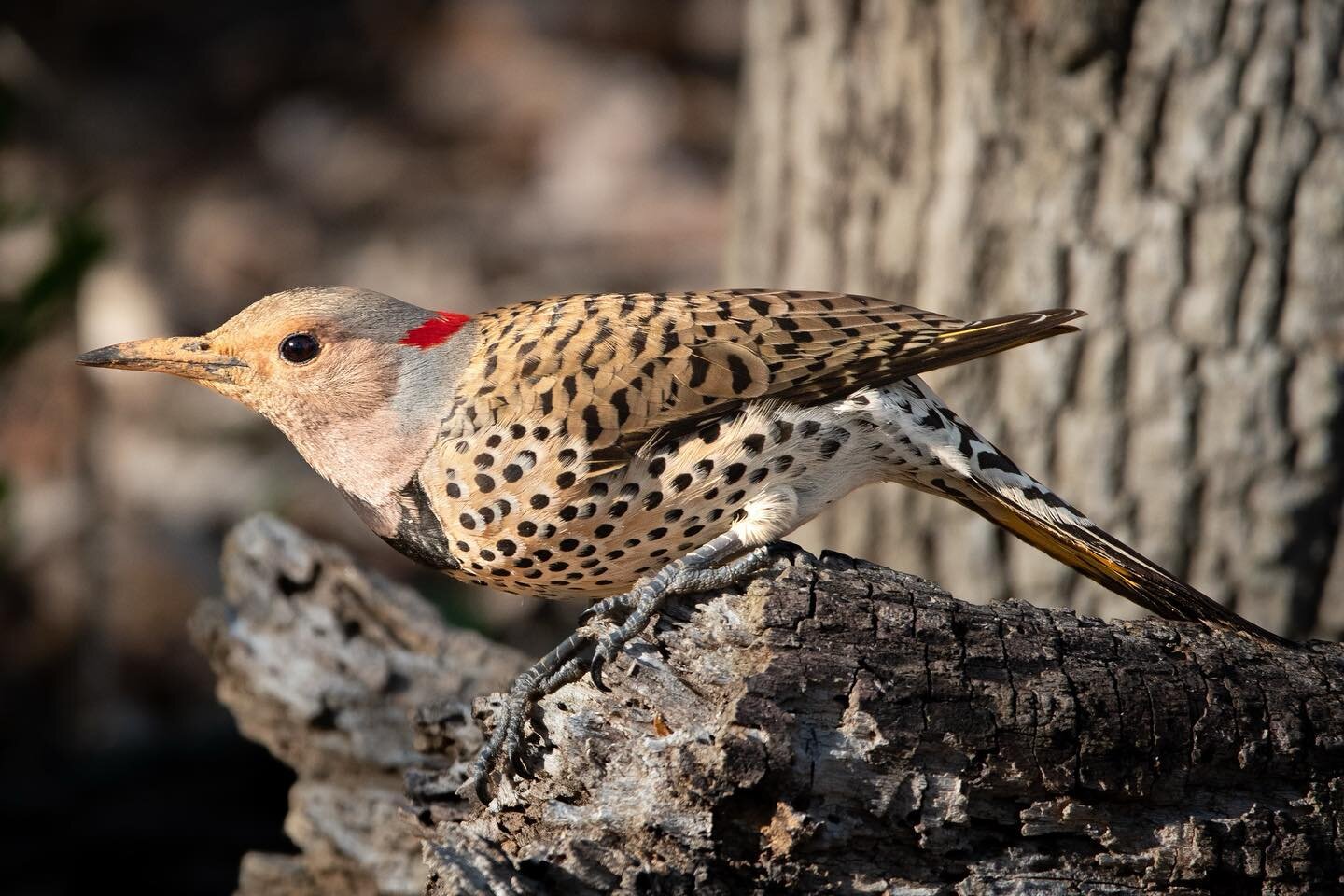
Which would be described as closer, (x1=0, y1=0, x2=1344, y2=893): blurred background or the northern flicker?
the northern flicker

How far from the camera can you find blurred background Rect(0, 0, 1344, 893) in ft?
15.1

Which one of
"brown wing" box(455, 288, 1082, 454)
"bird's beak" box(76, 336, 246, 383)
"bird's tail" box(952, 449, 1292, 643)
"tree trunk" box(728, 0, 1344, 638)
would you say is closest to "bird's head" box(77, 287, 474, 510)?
"bird's beak" box(76, 336, 246, 383)

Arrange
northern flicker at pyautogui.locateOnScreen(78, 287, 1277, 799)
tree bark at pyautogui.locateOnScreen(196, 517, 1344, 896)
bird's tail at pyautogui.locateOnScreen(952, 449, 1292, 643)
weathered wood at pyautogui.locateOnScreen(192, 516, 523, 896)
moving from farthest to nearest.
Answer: weathered wood at pyautogui.locateOnScreen(192, 516, 523, 896) → bird's tail at pyautogui.locateOnScreen(952, 449, 1292, 643) → northern flicker at pyautogui.locateOnScreen(78, 287, 1277, 799) → tree bark at pyautogui.locateOnScreen(196, 517, 1344, 896)

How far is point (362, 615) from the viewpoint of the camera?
430cm

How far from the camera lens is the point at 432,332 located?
12.0 feet

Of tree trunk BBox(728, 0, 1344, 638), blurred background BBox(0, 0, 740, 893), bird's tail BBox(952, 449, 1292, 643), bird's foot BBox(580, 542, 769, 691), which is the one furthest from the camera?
blurred background BBox(0, 0, 740, 893)

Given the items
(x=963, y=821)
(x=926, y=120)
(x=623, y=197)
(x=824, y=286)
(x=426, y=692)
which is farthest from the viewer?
(x=623, y=197)

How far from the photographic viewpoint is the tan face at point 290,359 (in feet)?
11.6

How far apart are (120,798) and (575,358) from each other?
3140 millimetres

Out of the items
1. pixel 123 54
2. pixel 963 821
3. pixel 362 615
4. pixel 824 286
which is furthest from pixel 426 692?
pixel 123 54

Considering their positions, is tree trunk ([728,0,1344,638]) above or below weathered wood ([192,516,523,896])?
above

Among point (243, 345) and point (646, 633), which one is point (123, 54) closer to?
point (243, 345)

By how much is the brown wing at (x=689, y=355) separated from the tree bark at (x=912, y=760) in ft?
1.70

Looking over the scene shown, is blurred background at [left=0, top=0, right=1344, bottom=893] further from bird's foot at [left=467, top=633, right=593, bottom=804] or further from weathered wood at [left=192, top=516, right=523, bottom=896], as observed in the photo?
bird's foot at [left=467, top=633, right=593, bottom=804]
